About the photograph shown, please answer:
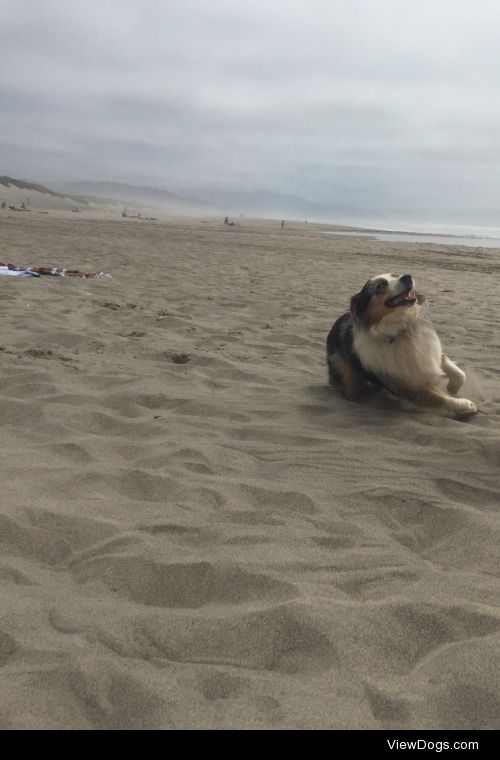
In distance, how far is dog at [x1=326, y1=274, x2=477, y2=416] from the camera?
15.8 feet

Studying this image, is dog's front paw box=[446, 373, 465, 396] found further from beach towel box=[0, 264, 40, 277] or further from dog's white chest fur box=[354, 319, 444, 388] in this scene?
beach towel box=[0, 264, 40, 277]

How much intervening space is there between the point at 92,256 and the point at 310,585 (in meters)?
13.7

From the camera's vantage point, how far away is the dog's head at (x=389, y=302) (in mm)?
4781

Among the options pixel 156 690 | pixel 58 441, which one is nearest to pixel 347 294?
pixel 58 441

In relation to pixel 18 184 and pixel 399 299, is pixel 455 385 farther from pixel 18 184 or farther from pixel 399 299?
pixel 18 184

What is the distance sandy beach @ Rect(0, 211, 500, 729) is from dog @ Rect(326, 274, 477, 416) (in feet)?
0.55

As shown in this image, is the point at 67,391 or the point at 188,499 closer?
the point at 188,499

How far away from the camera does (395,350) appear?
4996mm

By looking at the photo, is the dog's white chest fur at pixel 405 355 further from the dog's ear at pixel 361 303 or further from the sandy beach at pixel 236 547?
the sandy beach at pixel 236 547

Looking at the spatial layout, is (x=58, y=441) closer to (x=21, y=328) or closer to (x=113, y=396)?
(x=113, y=396)

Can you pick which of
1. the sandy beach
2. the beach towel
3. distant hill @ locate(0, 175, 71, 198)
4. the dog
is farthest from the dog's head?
distant hill @ locate(0, 175, 71, 198)

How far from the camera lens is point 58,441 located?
3973 millimetres
